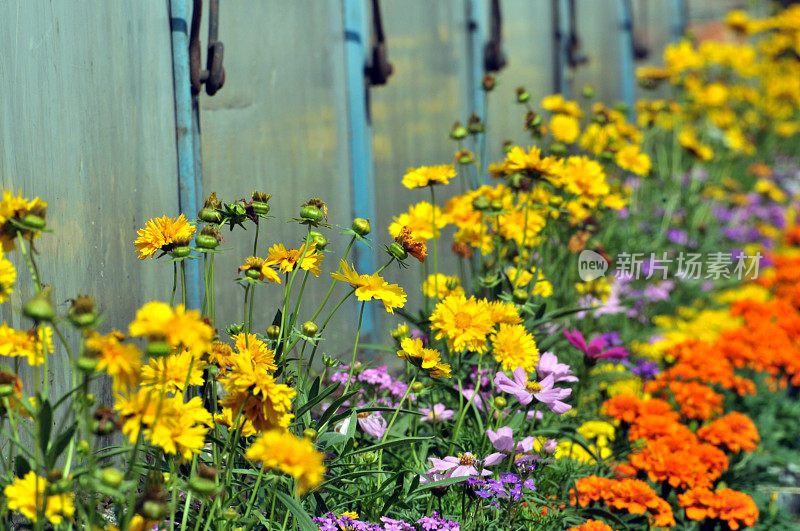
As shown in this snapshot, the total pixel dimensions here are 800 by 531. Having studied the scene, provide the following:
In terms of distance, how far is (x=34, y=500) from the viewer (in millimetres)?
880

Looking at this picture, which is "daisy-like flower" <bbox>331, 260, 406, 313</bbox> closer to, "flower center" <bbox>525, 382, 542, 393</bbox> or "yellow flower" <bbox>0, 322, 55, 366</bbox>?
"flower center" <bbox>525, 382, 542, 393</bbox>

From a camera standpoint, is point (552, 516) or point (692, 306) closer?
point (552, 516)

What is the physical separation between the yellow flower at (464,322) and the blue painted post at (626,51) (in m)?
4.29

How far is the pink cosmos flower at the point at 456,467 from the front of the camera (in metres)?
1.30

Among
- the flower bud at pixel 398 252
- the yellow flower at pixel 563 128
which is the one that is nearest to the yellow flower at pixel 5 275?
the flower bud at pixel 398 252

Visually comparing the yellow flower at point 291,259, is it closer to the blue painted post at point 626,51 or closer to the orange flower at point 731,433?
the orange flower at point 731,433

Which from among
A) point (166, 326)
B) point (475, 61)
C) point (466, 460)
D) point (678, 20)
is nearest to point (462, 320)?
point (466, 460)

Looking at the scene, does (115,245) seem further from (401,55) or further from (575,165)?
(401,55)

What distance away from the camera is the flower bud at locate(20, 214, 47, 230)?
890 millimetres

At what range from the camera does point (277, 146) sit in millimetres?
1865

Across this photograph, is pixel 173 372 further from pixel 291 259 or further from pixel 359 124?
A: pixel 359 124

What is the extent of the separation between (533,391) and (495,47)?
1.74 m

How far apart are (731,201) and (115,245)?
3.25 m

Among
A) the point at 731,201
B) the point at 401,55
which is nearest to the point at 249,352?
the point at 401,55
